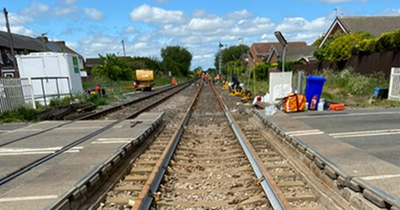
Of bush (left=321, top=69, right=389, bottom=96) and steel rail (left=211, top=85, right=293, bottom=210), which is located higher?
bush (left=321, top=69, right=389, bottom=96)

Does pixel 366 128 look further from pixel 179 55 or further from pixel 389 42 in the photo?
pixel 179 55

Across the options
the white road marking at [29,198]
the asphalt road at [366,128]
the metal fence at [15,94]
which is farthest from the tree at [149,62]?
the white road marking at [29,198]

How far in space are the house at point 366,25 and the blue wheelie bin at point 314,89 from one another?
71.6 ft

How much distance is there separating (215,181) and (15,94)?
11.4 meters

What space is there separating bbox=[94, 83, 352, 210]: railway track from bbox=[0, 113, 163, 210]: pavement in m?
0.43

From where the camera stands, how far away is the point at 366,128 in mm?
6840

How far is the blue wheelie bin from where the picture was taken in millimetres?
9742

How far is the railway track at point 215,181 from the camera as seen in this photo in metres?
3.60

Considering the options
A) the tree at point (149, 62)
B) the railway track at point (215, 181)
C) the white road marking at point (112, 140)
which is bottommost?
the railway track at point (215, 181)

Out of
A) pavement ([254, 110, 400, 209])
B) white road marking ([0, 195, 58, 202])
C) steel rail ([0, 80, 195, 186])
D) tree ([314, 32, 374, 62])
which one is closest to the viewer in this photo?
pavement ([254, 110, 400, 209])

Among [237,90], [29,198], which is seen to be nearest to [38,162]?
[29,198]

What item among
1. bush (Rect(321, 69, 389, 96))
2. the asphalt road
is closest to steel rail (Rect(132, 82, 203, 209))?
the asphalt road

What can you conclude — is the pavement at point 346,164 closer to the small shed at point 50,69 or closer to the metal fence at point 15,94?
the metal fence at point 15,94

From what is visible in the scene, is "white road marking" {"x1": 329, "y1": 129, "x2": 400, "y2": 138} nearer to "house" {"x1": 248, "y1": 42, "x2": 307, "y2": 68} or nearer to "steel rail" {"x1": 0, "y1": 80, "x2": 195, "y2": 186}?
"steel rail" {"x1": 0, "y1": 80, "x2": 195, "y2": 186}
